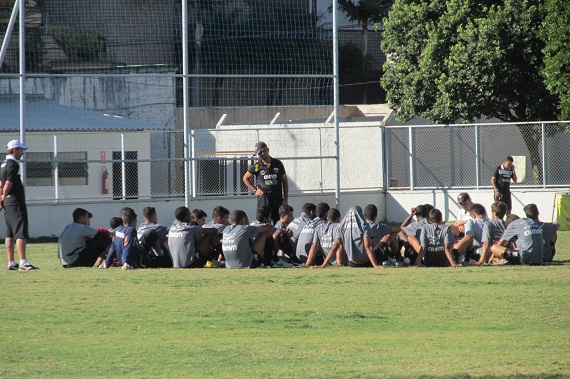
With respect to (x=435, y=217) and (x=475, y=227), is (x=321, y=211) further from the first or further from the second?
(x=475, y=227)

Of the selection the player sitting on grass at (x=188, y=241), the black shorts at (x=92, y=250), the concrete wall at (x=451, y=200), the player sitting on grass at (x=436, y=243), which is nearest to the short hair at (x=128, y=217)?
the player sitting on grass at (x=188, y=241)

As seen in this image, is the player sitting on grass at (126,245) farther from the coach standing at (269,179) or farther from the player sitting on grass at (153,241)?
the coach standing at (269,179)

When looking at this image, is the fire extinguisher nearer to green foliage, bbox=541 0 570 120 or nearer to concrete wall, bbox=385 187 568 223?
concrete wall, bbox=385 187 568 223

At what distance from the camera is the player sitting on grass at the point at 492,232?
549 inches

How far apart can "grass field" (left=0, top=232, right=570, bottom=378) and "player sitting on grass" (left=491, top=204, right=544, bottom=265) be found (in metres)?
0.56

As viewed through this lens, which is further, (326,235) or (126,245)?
(326,235)

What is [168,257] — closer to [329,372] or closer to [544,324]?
[544,324]

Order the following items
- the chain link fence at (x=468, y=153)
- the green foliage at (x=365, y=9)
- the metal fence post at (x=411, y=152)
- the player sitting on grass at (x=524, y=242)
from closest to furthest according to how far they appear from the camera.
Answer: the player sitting on grass at (x=524, y=242) → the chain link fence at (x=468, y=153) → the metal fence post at (x=411, y=152) → the green foliage at (x=365, y=9)

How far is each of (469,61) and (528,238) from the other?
43.4ft

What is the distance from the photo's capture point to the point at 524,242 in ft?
44.9

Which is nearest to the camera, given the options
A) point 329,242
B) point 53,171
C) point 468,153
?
point 329,242

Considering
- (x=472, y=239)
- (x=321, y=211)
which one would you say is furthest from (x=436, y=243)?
(x=321, y=211)

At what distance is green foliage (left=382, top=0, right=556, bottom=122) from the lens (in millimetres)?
25812

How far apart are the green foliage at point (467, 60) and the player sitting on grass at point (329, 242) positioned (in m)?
13.2
